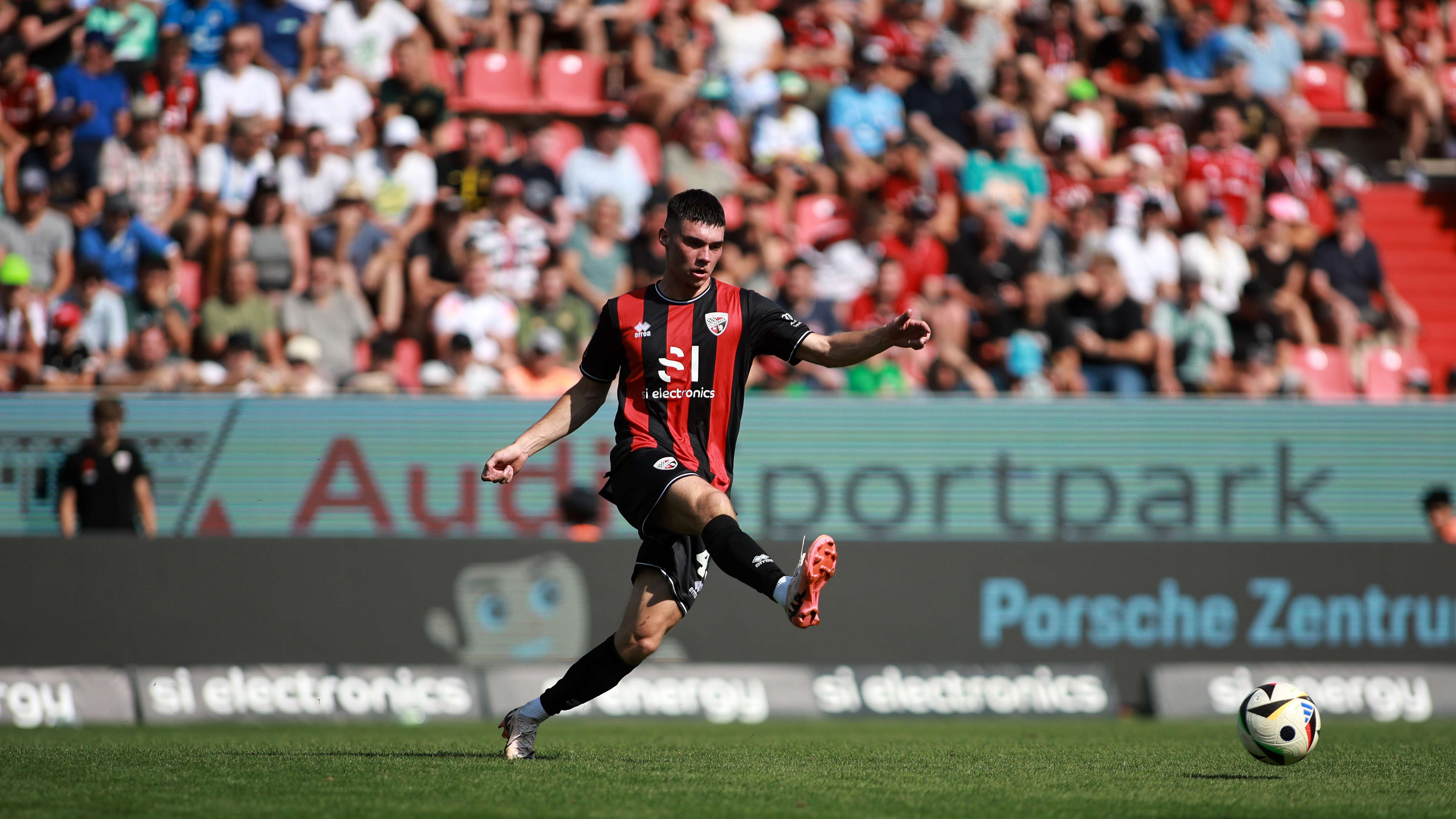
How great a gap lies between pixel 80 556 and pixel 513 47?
7.45 meters

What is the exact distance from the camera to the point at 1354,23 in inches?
773

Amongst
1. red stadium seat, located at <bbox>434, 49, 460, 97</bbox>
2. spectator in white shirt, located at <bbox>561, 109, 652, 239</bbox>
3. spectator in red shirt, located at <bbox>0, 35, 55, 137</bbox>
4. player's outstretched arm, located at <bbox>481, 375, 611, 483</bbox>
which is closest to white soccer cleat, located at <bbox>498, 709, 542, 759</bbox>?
player's outstretched arm, located at <bbox>481, 375, 611, 483</bbox>

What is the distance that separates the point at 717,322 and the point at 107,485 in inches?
239

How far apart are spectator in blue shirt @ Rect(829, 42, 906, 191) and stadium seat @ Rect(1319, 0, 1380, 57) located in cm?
678

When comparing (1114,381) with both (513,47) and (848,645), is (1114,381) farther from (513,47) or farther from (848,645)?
(513,47)

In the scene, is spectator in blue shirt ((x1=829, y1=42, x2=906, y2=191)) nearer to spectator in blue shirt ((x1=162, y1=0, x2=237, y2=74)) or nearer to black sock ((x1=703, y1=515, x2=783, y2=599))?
spectator in blue shirt ((x1=162, y1=0, x2=237, y2=74))

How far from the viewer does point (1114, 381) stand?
1372 cm

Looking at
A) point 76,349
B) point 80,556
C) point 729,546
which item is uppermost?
point 729,546

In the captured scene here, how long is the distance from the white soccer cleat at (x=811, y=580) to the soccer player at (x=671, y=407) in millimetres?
645

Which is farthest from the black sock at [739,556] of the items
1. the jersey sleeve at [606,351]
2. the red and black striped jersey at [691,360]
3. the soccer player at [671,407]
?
the jersey sleeve at [606,351]

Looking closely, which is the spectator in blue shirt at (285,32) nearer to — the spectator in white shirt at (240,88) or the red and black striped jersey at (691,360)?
the spectator in white shirt at (240,88)

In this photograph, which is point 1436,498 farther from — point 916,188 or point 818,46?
point 818,46

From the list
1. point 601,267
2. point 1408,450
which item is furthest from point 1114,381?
point 601,267

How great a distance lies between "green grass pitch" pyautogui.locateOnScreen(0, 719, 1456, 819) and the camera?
18.0 feet
